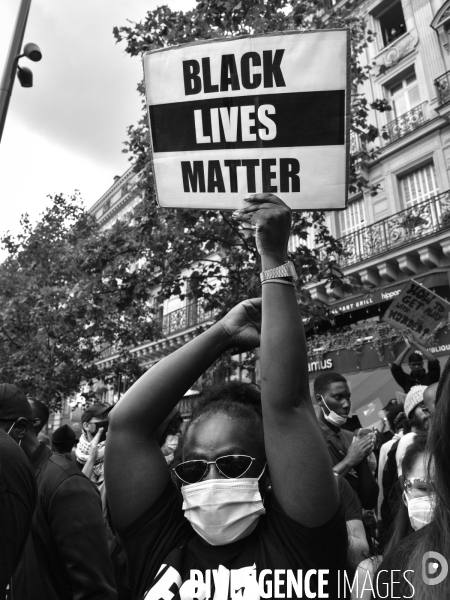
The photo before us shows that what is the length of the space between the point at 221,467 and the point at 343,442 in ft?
9.55

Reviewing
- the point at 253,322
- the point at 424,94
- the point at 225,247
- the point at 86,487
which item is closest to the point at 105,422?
the point at 86,487

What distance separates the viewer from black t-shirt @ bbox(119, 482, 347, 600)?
1503mm

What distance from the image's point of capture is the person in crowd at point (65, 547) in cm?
235

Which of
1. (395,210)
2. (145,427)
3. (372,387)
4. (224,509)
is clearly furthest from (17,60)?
(395,210)

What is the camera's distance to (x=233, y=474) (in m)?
1.69

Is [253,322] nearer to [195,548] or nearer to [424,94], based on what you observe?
[195,548]

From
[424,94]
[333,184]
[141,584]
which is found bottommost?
[141,584]

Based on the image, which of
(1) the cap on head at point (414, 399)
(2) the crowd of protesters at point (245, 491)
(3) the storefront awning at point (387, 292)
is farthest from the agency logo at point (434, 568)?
(3) the storefront awning at point (387, 292)

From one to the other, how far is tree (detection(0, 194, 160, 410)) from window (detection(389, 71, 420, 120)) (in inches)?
399

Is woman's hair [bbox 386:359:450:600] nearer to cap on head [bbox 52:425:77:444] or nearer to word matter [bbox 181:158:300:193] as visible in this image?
word matter [bbox 181:158:300:193]

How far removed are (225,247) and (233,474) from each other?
7.96 m

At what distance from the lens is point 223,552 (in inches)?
64.2

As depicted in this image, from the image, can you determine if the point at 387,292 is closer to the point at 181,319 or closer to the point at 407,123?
the point at 407,123

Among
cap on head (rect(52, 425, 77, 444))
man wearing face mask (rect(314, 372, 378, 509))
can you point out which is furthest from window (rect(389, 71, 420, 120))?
cap on head (rect(52, 425, 77, 444))
